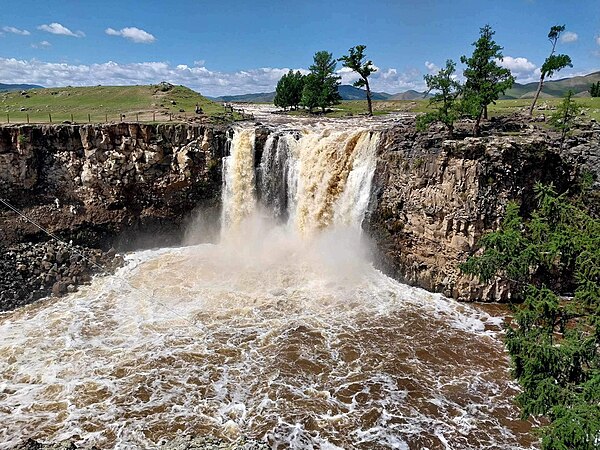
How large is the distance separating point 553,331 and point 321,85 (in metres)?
50.6

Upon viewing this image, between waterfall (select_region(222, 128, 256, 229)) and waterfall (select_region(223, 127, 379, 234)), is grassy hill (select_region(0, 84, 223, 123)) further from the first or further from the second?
waterfall (select_region(223, 127, 379, 234))

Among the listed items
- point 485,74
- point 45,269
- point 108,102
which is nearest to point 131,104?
point 108,102

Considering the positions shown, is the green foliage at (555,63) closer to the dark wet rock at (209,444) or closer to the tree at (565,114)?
the tree at (565,114)

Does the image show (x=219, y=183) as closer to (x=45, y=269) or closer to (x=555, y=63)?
(x=45, y=269)

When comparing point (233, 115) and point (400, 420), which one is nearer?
point (400, 420)

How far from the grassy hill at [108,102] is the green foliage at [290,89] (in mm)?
12328

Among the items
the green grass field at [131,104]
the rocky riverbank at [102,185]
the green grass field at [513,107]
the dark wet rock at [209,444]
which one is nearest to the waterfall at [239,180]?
the rocky riverbank at [102,185]

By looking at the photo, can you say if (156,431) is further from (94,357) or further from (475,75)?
(475,75)

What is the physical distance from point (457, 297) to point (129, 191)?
25.4m

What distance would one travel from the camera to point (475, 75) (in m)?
31.5

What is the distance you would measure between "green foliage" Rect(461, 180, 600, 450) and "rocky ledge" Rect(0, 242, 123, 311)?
2568 centimetres

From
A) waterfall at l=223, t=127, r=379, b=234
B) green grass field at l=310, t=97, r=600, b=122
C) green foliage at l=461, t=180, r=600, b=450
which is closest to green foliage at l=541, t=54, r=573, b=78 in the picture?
green grass field at l=310, t=97, r=600, b=122

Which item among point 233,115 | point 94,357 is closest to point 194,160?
point 233,115

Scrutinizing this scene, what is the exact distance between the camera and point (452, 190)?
26.7 metres
